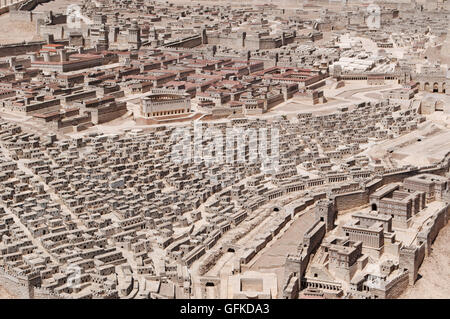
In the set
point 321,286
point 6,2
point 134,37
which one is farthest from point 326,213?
point 6,2

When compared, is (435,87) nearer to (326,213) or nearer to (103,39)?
(326,213)

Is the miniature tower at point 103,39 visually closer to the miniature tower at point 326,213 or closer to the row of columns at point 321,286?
the miniature tower at point 326,213

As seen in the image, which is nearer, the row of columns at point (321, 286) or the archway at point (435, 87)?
the row of columns at point (321, 286)

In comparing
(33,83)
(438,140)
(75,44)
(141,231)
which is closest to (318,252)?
(141,231)

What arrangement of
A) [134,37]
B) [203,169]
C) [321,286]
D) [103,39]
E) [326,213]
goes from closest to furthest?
[321,286]
[326,213]
[203,169]
[103,39]
[134,37]

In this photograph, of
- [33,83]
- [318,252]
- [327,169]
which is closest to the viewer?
[318,252]

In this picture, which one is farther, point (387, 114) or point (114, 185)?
point (387, 114)

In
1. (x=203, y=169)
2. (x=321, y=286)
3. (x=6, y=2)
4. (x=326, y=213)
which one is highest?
(x=6, y=2)

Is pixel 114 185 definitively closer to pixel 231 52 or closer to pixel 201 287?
pixel 201 287

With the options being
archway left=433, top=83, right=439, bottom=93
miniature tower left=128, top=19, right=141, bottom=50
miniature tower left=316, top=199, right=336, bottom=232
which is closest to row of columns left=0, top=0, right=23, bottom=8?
miniature tower left=128, top=19, right=141, bottom=50

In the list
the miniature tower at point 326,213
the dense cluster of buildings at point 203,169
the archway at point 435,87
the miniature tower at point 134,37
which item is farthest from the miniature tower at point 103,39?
the miniature tower at point 326,213

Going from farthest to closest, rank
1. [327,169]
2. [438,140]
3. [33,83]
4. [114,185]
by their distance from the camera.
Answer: [33,83]
[438,140]
[327,169]
[114,185]
